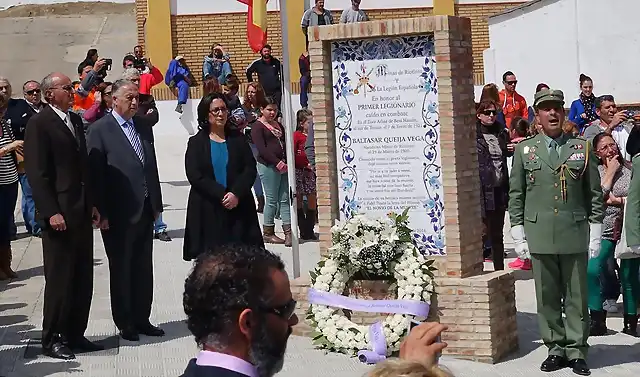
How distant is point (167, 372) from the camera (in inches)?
293

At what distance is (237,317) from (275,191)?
378 inches

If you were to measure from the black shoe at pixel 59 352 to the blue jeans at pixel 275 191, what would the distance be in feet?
16.6

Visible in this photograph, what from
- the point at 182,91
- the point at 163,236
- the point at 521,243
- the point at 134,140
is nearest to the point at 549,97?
the point at 521,243

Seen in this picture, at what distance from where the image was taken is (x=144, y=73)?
20.2 metres

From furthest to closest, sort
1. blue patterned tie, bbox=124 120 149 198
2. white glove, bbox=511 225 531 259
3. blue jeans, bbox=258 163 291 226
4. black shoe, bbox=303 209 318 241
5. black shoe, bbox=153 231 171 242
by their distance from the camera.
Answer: black shoe, bbox=303 209 318 241 → black shoe, bbox=153 231 171 242 → blue jeans, bbox=258 163 291 226 → blue patterned tie, bbox=124 120 149 198 → white glove, bbox=511 225 531 259

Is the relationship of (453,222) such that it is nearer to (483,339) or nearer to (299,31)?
(483,339)

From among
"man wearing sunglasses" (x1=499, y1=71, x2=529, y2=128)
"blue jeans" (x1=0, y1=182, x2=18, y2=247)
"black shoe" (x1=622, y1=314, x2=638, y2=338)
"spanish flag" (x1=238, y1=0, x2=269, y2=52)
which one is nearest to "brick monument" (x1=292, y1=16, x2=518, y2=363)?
"black shoe" (x1=622, y1=314, x2=638, y2=338)

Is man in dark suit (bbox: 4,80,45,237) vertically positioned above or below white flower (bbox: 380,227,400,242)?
above

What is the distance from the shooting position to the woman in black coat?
27.4ft

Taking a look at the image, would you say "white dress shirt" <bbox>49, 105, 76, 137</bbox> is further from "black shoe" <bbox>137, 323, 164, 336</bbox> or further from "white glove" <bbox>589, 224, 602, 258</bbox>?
"white glove" <bbox>589, 224, 602, 258</bbox>

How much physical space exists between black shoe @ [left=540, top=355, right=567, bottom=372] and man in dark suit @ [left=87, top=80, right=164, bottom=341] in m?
3.05

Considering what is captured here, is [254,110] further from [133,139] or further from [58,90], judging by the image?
[58,90]

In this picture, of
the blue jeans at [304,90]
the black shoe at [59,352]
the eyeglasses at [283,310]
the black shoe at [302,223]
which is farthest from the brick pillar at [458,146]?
the blue jeans at [304,90]

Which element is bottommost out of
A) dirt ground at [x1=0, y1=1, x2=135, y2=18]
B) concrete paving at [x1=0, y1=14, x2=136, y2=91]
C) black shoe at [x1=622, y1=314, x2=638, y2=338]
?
black shoe at [x1=622, y1=314, x2=638, y2=338]
